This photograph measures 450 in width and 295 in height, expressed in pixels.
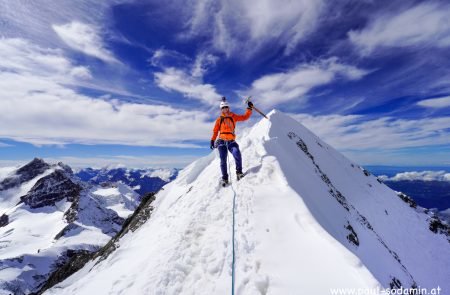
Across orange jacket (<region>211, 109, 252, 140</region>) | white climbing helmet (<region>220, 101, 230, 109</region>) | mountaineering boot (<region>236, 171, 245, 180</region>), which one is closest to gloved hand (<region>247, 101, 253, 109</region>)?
orange jacket (<region>211, 109, 252, 140</region>)

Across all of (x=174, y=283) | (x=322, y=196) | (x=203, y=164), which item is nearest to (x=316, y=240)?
(x=174, y=283)

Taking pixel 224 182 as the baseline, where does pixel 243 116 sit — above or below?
above

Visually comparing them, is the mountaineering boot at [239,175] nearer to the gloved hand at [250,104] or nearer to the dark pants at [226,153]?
the dark pants at [226,153]

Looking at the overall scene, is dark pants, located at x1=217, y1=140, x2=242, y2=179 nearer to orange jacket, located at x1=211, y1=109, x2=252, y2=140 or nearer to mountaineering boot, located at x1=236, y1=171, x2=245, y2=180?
mountaineering boot, located at x1=236, y1=171, x2=245, y2=180

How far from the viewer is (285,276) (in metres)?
7.54

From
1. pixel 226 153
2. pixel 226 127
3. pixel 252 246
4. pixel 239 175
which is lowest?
pixel 252 246

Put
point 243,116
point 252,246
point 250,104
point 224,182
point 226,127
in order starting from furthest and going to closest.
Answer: point 250,104, point 243,116, point 226,127, point 224,182, point 252,246

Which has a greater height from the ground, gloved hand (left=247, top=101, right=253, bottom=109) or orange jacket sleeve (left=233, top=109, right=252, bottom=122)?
gloved hand (left=247, top=101, right=253, bottom=109)

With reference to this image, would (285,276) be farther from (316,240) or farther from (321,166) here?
(321,166)

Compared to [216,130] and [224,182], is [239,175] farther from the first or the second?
[216,130]

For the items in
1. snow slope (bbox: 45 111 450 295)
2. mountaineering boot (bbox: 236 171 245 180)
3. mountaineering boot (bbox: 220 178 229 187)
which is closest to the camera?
snow slope (bbox: 45 111 450 295)

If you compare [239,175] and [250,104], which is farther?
[250,104]

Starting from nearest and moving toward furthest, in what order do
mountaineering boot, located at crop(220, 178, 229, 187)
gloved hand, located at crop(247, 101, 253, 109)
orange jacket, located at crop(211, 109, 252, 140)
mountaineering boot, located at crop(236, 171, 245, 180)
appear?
mountaineering boot, located at crop(220, 178, 229, 187) < mountaineering boot, located at crop(236, 171, 245, 180) < orange jacket, located at crop(211, 109, 252, 140) < gloved hand, located at crop(247, 101, 253, 109)

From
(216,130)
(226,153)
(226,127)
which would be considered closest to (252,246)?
(226,153)
